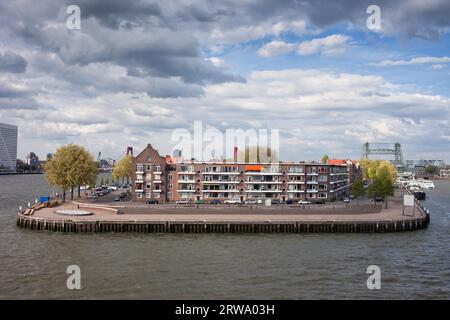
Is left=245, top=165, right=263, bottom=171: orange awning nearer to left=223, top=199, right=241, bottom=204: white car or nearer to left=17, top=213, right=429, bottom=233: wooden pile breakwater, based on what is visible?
left=223, top=199, right=241, bottom=204: white car

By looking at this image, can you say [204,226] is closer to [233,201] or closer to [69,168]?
[233,201]

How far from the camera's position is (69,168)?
9725 cm

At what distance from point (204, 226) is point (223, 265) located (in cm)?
2097

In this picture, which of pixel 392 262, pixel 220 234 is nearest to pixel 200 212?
pixel 220 234

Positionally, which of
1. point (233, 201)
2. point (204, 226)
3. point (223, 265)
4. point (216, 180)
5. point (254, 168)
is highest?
point (254, 168)

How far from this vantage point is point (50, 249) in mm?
55344

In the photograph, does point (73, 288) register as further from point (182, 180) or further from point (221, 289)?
point (182, 180)

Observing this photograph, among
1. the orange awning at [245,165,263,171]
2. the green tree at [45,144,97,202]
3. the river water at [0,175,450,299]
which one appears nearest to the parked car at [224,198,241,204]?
the orange awning at [245,165,263,171]

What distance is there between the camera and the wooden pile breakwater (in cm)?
6725

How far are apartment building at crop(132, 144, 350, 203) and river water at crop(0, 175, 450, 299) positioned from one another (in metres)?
33.0

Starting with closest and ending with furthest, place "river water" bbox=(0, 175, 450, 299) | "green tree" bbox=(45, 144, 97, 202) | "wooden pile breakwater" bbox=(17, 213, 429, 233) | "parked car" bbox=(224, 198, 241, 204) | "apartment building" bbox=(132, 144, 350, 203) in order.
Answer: "river water" bbox=(0, 175, 450, 299)
"wooden pile breakwater" bbox=(17, 213, 429, 233)
"parked car" bbox=(224, 198, 241, 204)
"green tree" bbox=(45, 144, 97, 202)
"apartment building" bbox=(132, 144, 350, 203)

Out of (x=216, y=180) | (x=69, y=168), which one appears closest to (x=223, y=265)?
(x=216, y=180)

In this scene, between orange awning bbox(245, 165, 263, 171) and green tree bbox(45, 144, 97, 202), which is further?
orange awning bbox(245, 165, 263, 171)

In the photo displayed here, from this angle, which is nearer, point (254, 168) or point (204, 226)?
point (204, 226)
